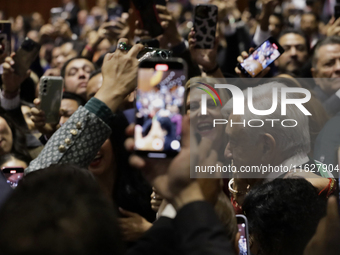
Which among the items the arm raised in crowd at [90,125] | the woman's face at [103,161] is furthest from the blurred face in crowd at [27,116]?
the arm raised in crowd at [90,125]

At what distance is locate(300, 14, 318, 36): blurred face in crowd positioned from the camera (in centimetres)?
513

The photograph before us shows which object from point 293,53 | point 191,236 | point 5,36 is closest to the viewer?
point 191,236

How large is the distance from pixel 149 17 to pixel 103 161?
3.41 ft

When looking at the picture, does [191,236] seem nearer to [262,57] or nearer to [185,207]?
[185,207]

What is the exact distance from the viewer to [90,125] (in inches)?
51.5

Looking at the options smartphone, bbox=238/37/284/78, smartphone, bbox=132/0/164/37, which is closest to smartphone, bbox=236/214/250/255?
smartphone, bbox=238/37/284/78

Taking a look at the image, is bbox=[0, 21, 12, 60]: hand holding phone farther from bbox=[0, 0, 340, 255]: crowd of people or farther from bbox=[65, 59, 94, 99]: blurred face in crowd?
bbox=[65, 59, 94, 99]: blurred face in crowd

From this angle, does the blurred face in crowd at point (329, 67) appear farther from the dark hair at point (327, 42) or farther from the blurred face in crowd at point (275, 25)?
the blurred face in crowd at point (275, 25)

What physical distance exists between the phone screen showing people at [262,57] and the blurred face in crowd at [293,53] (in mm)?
1409

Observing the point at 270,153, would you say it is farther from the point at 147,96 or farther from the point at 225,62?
→ the point at 225,62

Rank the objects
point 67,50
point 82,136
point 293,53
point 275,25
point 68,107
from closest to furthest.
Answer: point 82,136
point 68,107
point 293,53
point 275,25
point 67,50

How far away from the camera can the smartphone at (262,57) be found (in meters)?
2.51

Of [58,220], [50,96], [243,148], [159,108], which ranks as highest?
[159,108]

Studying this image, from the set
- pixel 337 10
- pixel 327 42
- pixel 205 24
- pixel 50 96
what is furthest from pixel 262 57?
pixel 50 96
